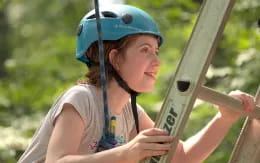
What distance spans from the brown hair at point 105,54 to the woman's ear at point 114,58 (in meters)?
0.02

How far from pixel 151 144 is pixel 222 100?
401 mm

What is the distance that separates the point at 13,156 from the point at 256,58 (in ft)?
7.78

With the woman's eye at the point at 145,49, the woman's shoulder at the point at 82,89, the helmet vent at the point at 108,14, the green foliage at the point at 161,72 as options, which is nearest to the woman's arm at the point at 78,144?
the woman's shoulder at the point at 82,89

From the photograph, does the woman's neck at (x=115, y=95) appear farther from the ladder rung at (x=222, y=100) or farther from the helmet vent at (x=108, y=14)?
the ladder rung at (x=222, y=100)

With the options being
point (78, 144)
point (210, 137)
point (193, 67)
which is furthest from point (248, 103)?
point (78, 144)

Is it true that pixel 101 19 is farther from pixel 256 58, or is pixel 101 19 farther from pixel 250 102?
pixel 256 58

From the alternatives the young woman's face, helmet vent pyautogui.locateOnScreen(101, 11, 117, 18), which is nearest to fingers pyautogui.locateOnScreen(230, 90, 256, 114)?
the young woman's face

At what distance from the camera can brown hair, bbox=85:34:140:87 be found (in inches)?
130

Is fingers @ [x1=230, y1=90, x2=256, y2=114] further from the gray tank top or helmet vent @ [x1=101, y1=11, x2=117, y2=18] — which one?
helmet vent @ [x1=101, y1=11, x2=117, y2=18]

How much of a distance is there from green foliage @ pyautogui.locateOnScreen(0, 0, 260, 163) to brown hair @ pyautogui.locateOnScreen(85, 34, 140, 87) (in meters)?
2.51

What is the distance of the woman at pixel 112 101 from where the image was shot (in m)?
3.03

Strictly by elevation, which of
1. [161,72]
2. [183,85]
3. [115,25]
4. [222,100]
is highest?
[115,25]

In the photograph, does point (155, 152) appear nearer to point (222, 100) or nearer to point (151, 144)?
point (151, 144)

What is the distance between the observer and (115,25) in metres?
3.32
